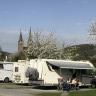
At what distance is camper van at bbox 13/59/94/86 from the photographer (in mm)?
36000

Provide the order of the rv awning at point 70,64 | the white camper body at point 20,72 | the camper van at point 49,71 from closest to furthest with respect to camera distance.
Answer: the camper van at point 49,71, the rv awning at point 70,64, the white camper body at point 20,72

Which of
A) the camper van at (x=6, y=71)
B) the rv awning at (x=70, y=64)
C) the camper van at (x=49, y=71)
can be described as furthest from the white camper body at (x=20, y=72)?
the camper van at (x=6, y=71)

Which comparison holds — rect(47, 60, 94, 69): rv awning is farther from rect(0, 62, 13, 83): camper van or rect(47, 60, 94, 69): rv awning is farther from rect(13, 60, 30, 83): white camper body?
rect(0, 62, 13, 83): camper van

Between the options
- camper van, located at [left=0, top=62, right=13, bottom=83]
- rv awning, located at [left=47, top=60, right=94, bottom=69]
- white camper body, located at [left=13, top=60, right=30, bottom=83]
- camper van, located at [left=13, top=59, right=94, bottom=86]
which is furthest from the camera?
camper van, located at [left=0, top=62, right=13, bottom=83]

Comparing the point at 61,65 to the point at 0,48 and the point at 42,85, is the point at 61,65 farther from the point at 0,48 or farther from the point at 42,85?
the point at 0,48

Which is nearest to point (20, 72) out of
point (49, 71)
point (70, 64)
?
point (49, 71)

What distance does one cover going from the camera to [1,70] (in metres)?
44.7

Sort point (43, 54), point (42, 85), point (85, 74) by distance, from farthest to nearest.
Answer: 1. point (43, 54)
2. point (85, 74)
3. point (42, 85)

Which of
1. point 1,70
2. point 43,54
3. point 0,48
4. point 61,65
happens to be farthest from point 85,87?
point 0,48

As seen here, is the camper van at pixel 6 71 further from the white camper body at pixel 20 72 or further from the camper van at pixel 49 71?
the camper van at pixel 49 71

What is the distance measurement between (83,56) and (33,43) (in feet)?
37.1

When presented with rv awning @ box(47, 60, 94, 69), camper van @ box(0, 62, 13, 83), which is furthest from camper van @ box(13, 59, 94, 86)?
camper van @ box(0, 62, 13, 83)

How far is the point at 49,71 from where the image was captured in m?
36.2

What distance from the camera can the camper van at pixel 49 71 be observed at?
A: 118 feet
